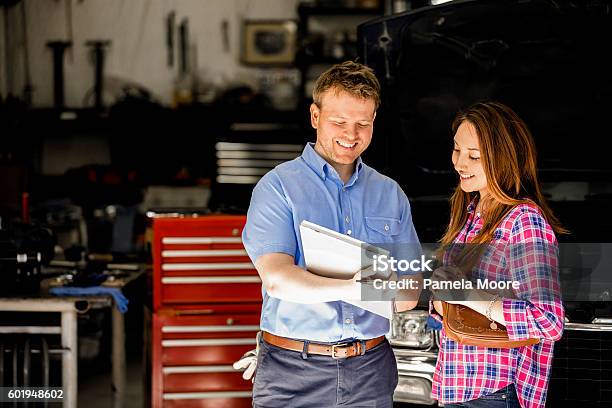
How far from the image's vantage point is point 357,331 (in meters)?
1.85

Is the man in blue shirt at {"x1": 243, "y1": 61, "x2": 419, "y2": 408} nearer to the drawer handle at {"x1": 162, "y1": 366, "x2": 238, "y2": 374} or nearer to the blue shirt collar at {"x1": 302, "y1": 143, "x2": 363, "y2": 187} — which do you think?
the blue shirt collar at {"x1": 302, "y1": 143, "x2": 363, "y2": 187}

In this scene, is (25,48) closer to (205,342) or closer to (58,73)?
(58,73)

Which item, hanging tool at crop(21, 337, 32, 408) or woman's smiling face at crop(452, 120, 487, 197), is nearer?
woman's smiling face at crop(452, 120, 487, 197)

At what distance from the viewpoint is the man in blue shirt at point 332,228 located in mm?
1789

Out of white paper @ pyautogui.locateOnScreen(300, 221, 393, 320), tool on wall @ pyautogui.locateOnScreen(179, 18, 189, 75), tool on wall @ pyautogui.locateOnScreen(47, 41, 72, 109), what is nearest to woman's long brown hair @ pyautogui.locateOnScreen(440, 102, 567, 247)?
white paper @ pyautogui.locateOnScreen(300, 221, 393, 320)

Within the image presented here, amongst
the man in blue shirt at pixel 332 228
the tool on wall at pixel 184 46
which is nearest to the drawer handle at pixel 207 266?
the man in blue shirt at pixel 332 228

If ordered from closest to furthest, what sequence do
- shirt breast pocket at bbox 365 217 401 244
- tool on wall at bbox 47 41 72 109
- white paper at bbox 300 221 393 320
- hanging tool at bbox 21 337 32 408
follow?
white paper at bbox 300 221 393 320
shirt breast pocket at bbox 365 217 401 244
hanging tool at bbox 21 337 32 408
tool on wall at bbox 47 41 72 109

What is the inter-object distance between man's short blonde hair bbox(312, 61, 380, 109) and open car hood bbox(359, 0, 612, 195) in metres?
1.15

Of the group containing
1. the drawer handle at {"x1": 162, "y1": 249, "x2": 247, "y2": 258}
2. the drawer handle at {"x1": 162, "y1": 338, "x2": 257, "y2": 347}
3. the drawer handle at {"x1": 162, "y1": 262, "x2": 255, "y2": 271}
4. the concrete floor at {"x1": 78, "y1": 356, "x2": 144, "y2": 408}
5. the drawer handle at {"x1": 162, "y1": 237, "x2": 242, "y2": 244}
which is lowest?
the concrete floor at {"x1": 78, "y1": 356, "x2": 144, "y2": 408}

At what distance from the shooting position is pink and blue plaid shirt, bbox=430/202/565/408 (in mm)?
1707

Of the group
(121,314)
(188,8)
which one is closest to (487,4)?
(121,314)

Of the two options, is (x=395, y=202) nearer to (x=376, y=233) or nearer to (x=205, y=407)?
(x=376, y=233)

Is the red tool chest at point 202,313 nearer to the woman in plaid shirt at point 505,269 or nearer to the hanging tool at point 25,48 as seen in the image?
the woman in plaid shirt at point 505,269

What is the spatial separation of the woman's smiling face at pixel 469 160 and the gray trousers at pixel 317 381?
46cm
